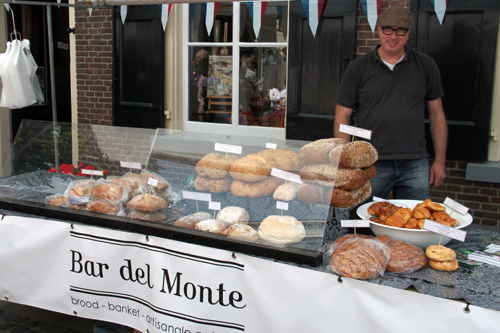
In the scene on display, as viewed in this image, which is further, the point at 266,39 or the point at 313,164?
the point at 266,39

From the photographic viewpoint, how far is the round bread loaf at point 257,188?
254cm

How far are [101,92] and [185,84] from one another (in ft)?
3.97

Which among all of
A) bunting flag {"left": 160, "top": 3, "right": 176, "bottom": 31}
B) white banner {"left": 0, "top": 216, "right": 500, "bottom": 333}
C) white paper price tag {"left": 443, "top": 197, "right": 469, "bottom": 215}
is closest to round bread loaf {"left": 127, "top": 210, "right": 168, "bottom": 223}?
white banner {"left": 0, "top": 216, "right": 500, "bottom": 333}

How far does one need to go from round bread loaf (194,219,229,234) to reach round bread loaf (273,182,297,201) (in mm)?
288

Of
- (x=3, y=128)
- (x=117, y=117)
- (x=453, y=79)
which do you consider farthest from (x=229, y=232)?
(x=3, y=128)

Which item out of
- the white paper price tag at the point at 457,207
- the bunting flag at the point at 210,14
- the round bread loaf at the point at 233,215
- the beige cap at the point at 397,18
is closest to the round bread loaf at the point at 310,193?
the round bread loaf at the point at 233,215

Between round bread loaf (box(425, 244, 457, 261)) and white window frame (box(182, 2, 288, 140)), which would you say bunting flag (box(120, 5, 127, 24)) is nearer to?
white window frame (box(182, 2, 288, 140))

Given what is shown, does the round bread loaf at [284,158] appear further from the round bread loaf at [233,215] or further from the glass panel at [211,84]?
the glass panel at [211,84]

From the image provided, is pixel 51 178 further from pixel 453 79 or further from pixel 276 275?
pixel 453 79

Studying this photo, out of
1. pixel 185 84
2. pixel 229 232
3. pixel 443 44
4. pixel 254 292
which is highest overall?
pixel 443 44

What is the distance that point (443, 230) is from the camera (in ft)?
7.39

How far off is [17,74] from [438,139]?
14.2 feet

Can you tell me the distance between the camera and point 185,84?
6.40 meters

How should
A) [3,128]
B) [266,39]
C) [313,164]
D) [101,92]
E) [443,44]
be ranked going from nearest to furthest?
[313,164], [443,44], [266,39], [101,92], [3,128]
